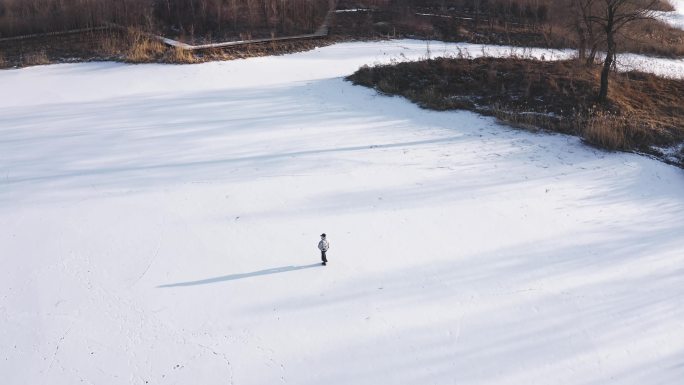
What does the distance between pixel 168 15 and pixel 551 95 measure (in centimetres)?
1351

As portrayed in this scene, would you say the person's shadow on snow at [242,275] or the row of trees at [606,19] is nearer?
the person's shadow on snow at [242,275]

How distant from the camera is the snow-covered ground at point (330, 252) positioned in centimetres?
428

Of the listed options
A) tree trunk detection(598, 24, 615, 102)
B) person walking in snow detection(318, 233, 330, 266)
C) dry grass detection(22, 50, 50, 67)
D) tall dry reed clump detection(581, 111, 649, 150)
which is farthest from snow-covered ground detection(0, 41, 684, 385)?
dry grass detection(22, 50, 50, 67)

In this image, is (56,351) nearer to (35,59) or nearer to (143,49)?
(143,49)

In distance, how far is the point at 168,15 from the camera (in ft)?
58.2

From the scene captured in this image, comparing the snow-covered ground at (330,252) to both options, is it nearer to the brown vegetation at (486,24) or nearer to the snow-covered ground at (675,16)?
the brown vegetation at (486,24)

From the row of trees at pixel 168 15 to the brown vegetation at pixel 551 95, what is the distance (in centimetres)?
724

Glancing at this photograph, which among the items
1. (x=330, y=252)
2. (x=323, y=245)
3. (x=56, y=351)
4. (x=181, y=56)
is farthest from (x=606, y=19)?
(x=181, y=56)

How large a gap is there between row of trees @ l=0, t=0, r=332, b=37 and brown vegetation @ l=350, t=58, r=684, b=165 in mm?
7239

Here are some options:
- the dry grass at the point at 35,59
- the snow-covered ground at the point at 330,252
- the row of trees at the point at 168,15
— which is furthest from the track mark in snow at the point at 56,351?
the row of trees at the point at 168,15

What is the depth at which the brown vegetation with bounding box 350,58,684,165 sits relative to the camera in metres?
8.47

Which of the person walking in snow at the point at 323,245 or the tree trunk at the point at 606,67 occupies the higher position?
the tree trunk at the point at 606,67

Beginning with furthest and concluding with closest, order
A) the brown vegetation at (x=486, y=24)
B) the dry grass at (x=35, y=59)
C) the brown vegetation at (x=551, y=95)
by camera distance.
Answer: the brown vegetation at (x=486, y=24), the dry grass at (x=35, y=59), the brown vegetation at (x=551, y=95)

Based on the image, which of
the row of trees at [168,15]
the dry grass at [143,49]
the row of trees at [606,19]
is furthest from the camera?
the row of trees at [168,15]
